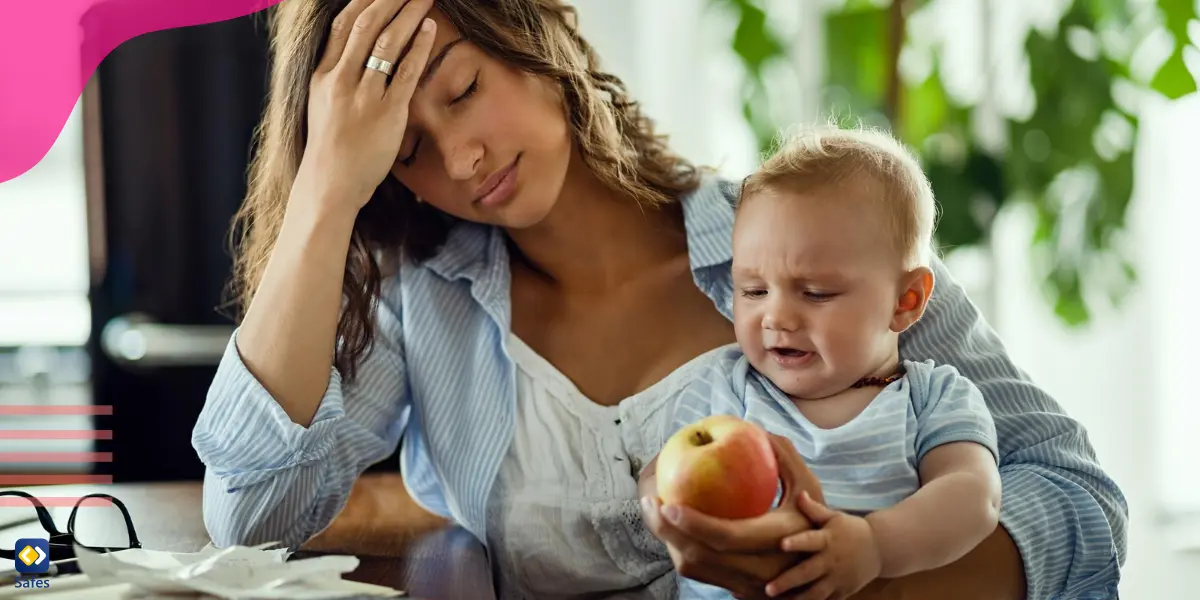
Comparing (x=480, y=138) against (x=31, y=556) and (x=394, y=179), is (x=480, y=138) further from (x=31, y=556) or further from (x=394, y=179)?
(x=31, y=556)

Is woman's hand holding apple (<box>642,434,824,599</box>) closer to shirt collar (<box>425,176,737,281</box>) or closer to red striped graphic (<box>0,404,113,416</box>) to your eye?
shirt collar (<box>425,176,737,281</box>)

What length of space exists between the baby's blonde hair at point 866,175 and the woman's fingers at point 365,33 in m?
0.45

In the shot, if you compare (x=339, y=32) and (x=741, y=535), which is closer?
(x=741, y=535)

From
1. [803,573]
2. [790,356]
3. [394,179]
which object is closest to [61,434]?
[394,179]

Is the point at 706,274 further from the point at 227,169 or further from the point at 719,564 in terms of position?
the point at 227,169

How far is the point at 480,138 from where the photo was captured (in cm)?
126

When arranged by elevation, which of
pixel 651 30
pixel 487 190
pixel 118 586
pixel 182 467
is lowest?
pixel 182 467

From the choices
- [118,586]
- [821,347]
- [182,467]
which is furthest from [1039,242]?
[118,586]

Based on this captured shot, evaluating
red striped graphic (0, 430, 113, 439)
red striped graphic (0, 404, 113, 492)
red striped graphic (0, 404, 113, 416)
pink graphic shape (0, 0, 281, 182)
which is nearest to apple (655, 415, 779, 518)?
pink graphic shape (0, 0, 281, 182)

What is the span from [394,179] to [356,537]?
1.53ft

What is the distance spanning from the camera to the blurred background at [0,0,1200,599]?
2291 millimetres

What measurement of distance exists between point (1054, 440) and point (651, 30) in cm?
181

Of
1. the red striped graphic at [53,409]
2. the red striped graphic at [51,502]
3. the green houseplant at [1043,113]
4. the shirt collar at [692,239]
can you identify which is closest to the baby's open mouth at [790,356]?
the shirt collar at [692,239]

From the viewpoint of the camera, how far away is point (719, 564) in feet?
3.06
